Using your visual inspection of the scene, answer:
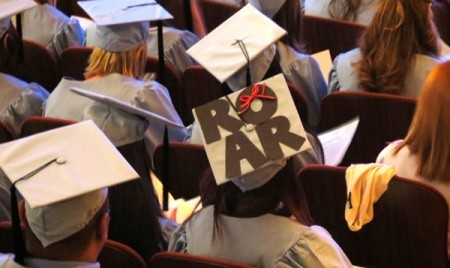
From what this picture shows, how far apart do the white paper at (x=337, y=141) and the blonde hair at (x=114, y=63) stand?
81 centimetres

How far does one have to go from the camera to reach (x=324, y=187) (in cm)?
295

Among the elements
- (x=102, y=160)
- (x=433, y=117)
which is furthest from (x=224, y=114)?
(x=433, y=117)

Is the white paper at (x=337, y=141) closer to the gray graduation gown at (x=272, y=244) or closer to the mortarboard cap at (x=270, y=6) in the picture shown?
the gray graduation gown at (x=272, y=244)

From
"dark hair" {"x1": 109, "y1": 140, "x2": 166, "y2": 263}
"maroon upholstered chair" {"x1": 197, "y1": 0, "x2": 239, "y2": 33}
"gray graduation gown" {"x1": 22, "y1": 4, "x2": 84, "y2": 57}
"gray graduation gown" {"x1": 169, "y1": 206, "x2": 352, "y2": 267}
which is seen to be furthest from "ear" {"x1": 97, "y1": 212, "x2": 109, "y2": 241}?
"maroon upholstered chair" {"x1": 197, "y1": 0, "x2": 239, "y2": 33}

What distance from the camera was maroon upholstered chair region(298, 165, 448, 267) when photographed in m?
2.78

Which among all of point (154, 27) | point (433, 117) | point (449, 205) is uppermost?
point (433, 117)

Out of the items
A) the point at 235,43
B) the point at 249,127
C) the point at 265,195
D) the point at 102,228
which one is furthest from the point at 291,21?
the point at 102,228

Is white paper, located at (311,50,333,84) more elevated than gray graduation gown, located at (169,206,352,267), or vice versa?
gray graduation gown, located at (169,206,352,267)

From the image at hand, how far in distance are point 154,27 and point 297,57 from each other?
35.6 inches

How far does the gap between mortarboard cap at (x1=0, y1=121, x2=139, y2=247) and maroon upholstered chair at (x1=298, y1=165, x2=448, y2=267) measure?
0.71 meters

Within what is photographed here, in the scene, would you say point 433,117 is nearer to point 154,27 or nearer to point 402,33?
point 402,33

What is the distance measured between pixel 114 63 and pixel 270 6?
83cm

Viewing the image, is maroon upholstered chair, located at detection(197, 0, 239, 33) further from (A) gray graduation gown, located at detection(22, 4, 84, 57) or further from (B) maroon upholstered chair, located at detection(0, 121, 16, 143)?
(B) maroon upholstered chair, located at detection(0, 121, 16, 143)

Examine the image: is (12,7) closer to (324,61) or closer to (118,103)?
(118,103)
